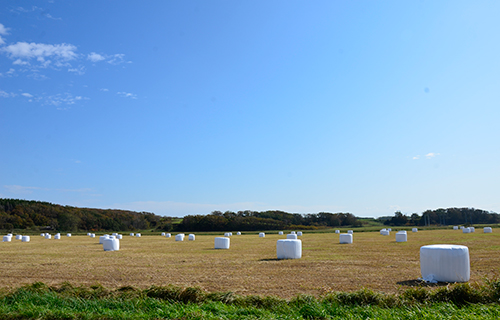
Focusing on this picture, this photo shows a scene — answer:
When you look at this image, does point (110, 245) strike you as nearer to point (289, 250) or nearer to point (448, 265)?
point (289, 250)

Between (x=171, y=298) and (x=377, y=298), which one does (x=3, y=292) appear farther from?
(x=377, y=298)

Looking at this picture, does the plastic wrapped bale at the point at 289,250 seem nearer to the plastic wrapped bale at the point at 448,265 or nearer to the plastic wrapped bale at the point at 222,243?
the plastic wrapped bale at the point at 448,265

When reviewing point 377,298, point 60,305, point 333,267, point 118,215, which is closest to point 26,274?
point 60,305

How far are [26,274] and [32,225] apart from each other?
10224cm

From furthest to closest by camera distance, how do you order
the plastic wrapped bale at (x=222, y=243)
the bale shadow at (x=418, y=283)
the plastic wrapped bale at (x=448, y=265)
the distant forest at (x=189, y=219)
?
the distant forest at (x=189, y=219)
the plastic wrapped bale at (x=222, y=243)
the plastic wrapped bale at (x=448, y=265)
the bale shadow at (x=418, y=283)

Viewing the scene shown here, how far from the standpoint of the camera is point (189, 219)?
370 ft

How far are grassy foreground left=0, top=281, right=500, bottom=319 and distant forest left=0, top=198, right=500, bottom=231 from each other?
311 ft

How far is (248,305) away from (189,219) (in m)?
106

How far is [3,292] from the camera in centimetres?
1073

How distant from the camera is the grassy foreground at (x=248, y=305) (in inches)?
301

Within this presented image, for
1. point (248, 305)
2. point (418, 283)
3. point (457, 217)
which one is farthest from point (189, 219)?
point (248, 305)

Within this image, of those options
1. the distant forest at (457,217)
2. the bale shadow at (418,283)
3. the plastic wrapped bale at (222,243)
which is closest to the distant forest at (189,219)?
the distant forest at (457,217)

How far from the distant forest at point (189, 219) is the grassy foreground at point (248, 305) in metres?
94.9

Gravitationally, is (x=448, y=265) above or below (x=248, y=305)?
above
